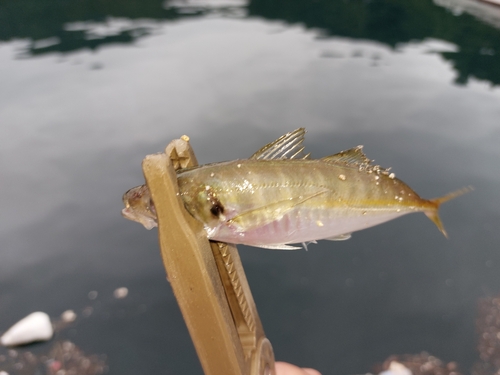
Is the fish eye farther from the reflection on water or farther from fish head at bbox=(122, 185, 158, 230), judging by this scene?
the reflection on water

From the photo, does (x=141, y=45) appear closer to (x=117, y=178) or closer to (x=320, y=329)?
(x=117, y=178)

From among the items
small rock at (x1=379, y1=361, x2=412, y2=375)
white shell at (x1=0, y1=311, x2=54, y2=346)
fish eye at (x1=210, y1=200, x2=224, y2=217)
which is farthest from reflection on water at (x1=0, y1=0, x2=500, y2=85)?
fish eye at (x1=210, y1=200, x2=224, y2=217)

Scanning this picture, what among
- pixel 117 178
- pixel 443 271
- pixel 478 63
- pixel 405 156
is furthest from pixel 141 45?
pixel 443 271

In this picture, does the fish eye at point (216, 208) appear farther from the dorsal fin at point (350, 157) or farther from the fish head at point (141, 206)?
the dorsal fin at point (350, 157)

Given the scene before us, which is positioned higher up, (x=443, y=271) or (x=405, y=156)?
(x=405, y=156)

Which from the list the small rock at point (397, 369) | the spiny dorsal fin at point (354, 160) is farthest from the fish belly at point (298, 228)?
the small rock at point (397, 369)

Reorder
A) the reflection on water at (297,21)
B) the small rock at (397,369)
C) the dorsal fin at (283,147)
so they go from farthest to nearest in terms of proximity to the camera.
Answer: the reflection on water at (297,21) < the small rock at (397,369) < the dorsal fin at (283,147)

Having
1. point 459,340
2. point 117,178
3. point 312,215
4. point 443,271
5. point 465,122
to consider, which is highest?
point 312,215

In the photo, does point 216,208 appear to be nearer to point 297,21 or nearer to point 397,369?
point 397,369
